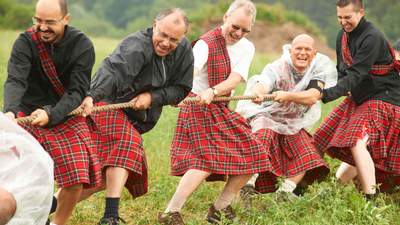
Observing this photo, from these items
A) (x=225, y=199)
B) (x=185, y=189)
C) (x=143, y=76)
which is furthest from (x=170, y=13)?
(x=225, y=199)

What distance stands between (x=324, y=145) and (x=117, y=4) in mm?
66367

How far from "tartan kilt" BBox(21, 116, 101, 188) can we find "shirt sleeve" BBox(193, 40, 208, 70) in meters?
1.36

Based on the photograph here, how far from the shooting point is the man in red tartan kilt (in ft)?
23.6

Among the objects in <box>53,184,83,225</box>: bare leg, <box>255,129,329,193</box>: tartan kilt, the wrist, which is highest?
the wrist

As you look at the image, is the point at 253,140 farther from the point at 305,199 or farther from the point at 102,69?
the point at 102,69

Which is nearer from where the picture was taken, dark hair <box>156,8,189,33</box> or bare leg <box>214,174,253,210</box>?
dark hair <box>156,8,189,33</box>

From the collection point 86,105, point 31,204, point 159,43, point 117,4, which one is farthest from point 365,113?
point 117,4

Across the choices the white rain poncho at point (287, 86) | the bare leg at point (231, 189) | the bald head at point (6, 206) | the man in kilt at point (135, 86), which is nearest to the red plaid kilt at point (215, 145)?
the bare leg at point (231, 189)

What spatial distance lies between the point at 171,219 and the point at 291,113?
161cm

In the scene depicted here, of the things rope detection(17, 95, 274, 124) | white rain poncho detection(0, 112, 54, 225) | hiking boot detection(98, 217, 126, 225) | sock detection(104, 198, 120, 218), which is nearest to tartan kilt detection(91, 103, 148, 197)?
rope detection(17, 95, 274, 124)

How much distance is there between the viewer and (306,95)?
23.2ft

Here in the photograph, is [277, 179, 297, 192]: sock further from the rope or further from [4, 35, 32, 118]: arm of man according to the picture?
[4, 35, 32, 118]: arm of man

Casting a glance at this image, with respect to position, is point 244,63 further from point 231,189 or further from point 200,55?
point 231,189

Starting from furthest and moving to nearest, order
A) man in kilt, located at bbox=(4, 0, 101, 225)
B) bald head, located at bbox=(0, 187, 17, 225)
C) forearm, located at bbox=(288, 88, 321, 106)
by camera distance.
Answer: forearm, located at bbox=(288, 88, 321, 106) < man in kilt, located at bbox=(4, 0, 101, 225) < bald head, located at bbox=(0, 187, 17, 225)
